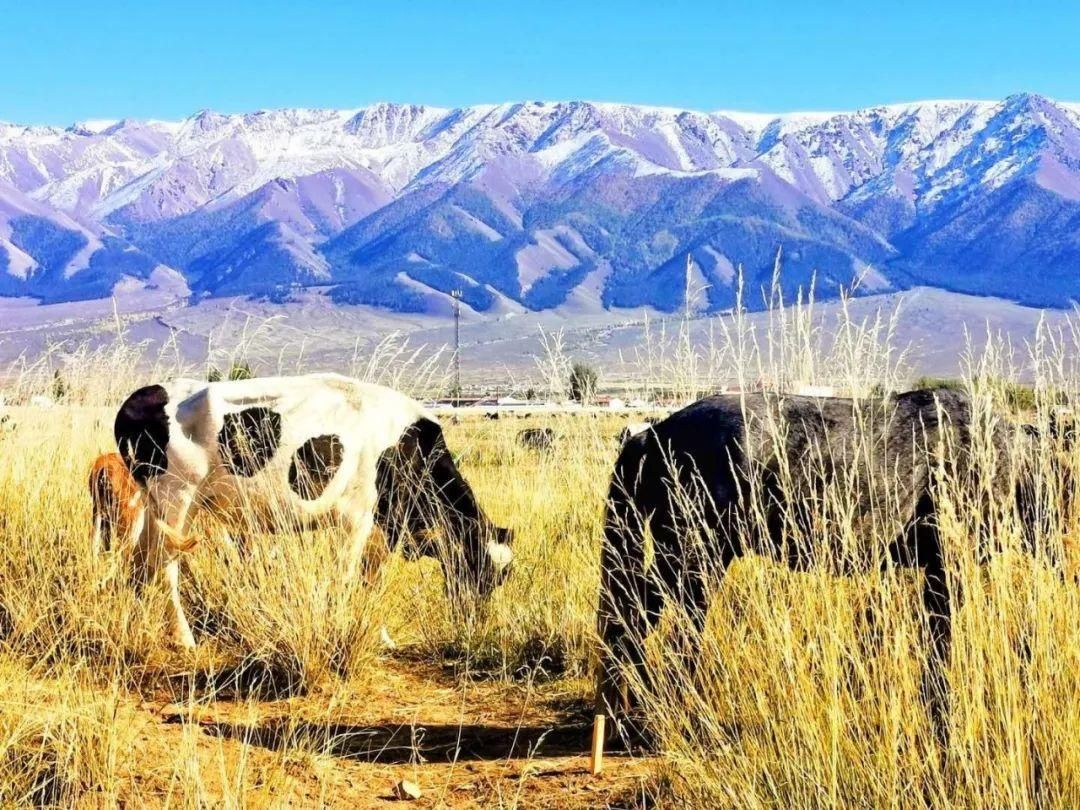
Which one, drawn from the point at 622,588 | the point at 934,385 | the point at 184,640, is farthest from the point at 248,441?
the point at 934,385

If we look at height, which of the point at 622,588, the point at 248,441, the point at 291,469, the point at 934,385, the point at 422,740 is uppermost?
the point at 934,385

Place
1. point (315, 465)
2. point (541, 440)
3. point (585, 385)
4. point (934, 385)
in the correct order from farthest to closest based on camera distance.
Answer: point (541, 440) → point (934, 385) → point (585, 385) → point (315, 465)

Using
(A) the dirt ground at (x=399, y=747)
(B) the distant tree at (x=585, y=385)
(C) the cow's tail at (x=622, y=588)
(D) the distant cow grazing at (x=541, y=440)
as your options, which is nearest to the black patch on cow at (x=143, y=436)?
(A) the dirt ground at (x=399, y=747)

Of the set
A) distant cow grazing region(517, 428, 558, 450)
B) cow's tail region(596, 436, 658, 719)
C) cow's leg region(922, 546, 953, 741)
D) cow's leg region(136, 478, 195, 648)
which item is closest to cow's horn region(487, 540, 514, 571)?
cow's leg region(136, 478, 195, 648)

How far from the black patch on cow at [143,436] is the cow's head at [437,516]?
116 cm

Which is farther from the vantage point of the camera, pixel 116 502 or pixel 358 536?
pixel 358 536

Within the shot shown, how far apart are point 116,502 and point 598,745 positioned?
311 centimetres

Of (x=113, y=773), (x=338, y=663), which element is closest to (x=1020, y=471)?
(x=338, y=663)

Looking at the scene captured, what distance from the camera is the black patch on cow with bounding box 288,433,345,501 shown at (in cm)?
642

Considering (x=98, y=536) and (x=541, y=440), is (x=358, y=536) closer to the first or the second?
(x=98, y=536)

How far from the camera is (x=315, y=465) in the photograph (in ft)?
21.2

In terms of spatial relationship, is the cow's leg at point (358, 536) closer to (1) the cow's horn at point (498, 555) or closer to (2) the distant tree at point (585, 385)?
(1) the cow's horn at point (498, 555)

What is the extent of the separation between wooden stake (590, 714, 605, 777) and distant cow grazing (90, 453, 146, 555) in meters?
2.94

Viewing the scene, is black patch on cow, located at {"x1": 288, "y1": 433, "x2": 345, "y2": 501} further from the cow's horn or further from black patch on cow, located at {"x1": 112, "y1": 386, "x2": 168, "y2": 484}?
the cow's horn
